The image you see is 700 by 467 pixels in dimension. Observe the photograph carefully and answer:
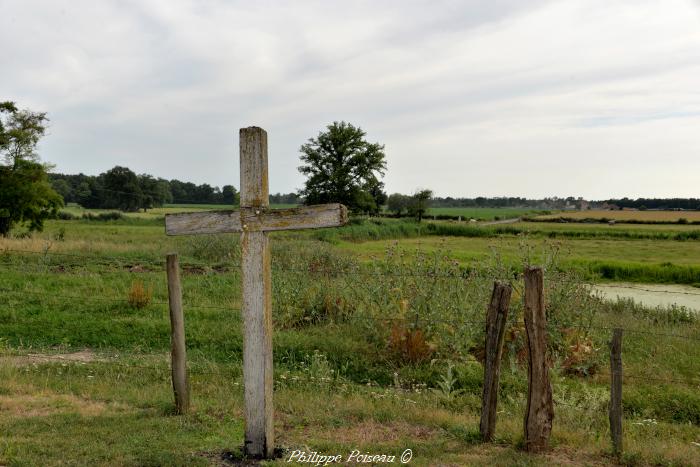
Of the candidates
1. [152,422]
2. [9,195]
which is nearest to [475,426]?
[152,422]

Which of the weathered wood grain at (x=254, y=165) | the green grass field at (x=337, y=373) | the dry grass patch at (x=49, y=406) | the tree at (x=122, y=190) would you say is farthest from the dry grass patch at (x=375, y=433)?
the tree at (x=122, y=190)

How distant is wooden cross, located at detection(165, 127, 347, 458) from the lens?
4.84 metres

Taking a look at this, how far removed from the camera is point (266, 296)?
485 cm

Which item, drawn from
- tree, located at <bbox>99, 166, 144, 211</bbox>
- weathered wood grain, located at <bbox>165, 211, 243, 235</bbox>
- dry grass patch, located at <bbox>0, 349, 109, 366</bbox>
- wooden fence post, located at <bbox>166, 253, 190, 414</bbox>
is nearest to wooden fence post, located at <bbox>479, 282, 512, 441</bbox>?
weathered wood grain, located at <bbox>165, 211, 243, 235</bbox>

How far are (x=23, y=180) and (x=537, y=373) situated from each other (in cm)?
3127

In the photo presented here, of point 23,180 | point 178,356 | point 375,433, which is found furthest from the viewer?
point 23,180

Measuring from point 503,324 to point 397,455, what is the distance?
4.88 feet

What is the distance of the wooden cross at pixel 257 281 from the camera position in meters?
4.84

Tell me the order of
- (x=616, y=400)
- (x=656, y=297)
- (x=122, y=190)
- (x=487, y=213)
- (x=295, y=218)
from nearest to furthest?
1. (x=295, y=218)
2. (x=616, y=400)
3. (x=656, y=297)
4. (x=122, y=190)
5. (x=487, y=213)

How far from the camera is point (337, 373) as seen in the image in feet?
26.2

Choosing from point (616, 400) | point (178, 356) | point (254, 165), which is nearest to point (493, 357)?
point (616, 400)

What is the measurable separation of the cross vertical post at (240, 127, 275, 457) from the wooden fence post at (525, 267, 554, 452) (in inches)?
86.6

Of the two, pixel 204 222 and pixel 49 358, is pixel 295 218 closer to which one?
pixel 204 222

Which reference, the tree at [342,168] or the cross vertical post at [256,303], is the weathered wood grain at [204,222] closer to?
the cross vertical post at [256,303]
